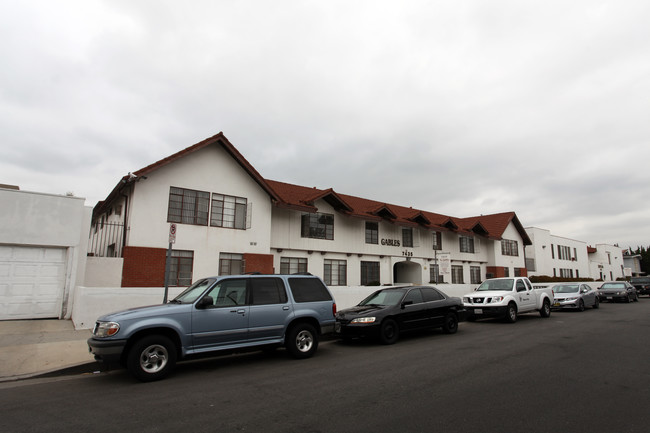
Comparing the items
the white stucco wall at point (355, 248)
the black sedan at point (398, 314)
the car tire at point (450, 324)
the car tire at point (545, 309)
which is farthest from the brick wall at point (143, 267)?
the car tire at point (545, 309)

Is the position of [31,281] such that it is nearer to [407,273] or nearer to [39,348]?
[39,348]

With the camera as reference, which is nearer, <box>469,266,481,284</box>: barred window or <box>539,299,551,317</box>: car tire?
<box>539,299,551,317</box>: car tire

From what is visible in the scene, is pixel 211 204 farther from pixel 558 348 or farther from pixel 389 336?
pixel 558 348

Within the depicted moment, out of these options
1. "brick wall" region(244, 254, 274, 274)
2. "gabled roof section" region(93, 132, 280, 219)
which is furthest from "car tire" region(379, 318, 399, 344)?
"gabled roof section" region(93, 132, 280, 219)

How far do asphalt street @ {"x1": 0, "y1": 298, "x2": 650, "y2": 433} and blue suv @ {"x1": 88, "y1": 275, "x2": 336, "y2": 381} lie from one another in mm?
456

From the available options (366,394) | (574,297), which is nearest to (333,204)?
(574,297)

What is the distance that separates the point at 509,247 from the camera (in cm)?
3634

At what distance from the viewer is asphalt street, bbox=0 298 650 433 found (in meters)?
4.70

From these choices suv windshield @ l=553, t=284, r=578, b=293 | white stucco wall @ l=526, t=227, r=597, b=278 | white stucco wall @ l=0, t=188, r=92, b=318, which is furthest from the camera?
white stucco wall @ l=526, t=227, r=597, b=278

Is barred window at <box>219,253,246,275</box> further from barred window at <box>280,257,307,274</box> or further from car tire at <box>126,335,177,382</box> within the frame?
car tire at <box>126,335,177,382</box>

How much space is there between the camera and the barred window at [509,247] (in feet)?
117

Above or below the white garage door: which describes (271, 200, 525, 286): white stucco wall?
above

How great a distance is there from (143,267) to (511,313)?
575 inches

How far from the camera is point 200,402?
18.4 feet
